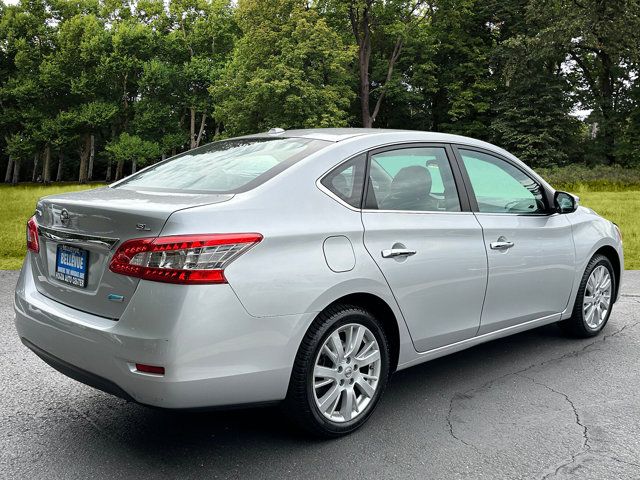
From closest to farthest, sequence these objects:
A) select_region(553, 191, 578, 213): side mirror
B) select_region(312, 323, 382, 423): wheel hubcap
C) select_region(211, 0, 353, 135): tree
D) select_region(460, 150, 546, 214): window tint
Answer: select_region(312, 323, 382, 423): wheel hubcap, select_region(460, 150, 546, 214): window tint, select_region(553, 191, 578, 213): side mirror, select_region(211, 0, 353, 135): tree

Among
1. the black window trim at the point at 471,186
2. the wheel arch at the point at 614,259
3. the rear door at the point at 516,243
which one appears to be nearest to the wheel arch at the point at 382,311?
the rear door at the point at 516,243

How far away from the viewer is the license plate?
9.80 ft

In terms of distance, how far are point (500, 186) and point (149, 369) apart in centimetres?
279

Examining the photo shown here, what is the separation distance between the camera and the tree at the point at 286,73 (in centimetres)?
3625

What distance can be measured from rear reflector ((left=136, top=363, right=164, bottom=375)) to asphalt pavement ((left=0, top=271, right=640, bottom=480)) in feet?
1.81

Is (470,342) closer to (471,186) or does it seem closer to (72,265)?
(471,186)

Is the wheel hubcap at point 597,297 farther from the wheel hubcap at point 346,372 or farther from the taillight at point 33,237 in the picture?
the taillight at point 33,237

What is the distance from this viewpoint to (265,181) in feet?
10.3

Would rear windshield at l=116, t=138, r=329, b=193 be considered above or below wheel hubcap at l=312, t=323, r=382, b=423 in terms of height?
above

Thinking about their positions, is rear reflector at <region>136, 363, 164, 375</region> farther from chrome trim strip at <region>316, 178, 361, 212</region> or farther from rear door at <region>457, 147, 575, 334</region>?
rear door at <region>457, 147, 575, 334</region>

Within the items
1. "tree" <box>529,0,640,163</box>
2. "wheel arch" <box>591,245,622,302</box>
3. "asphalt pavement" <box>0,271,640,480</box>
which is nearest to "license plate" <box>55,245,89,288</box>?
"asphalt pavement" <box>0,271,640,480</box>

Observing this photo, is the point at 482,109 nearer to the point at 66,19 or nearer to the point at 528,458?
the point at 66,19

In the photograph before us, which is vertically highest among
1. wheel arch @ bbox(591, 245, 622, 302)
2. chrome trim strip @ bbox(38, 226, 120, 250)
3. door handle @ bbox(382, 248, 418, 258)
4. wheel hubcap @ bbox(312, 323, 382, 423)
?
door handle @ bbox(382, 248, 418, 258)

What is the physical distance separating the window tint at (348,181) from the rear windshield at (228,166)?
19cm
